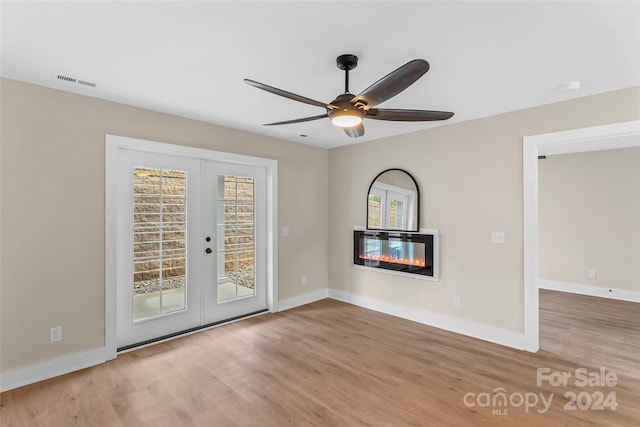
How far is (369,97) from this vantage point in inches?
75.5

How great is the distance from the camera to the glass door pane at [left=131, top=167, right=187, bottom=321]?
10.5ft

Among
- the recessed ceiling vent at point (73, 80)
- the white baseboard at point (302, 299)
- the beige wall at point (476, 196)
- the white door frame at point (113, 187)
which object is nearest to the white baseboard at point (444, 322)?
the beige wall at point (476, 196)

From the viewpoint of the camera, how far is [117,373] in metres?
2.67

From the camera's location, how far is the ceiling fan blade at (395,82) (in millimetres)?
1625

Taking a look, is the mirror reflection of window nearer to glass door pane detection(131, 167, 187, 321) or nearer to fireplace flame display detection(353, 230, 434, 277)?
fireplace flame display detection(353, 230, 434, 277)

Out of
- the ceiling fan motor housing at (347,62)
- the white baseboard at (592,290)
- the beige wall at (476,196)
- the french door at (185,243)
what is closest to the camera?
the ceiling fan motor housing at (347,62)

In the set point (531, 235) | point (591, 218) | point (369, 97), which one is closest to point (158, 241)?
point (369, 97)

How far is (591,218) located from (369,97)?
546cm

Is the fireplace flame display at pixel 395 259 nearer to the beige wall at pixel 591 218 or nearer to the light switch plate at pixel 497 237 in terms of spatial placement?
the light switch plate at pixel 497 237

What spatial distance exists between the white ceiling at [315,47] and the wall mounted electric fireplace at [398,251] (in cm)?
179

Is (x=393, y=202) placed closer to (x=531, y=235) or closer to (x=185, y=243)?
(x=531, y=235)

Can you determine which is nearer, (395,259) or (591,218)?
(395,259)

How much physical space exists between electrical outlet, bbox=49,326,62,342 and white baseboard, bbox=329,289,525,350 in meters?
3.48

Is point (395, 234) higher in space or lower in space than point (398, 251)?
higher
